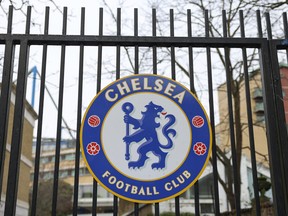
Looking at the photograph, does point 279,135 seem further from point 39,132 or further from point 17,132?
point 17,132

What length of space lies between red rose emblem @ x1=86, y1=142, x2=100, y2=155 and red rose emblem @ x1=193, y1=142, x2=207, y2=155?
0.71 meters

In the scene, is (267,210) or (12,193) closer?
(12,193)

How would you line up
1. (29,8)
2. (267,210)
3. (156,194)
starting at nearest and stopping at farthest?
(156,194), (29,8), (267,210)

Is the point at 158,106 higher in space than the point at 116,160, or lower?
higher

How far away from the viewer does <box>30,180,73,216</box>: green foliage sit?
2621 centimetres

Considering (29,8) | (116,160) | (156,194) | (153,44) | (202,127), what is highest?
(29,8)

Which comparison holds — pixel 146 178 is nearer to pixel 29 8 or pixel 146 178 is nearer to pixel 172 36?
pixel 172 36

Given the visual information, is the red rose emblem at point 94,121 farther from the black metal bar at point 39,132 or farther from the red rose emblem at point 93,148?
the black metal bar at point 39,132

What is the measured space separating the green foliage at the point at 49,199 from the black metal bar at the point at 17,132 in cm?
2310

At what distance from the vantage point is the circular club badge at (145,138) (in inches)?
109

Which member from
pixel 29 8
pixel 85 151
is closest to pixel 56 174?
pixel 85 151

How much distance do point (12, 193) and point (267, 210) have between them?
7680 mm

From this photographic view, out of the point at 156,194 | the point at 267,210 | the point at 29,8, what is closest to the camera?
the point at 156,194

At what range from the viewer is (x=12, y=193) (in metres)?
2.77
